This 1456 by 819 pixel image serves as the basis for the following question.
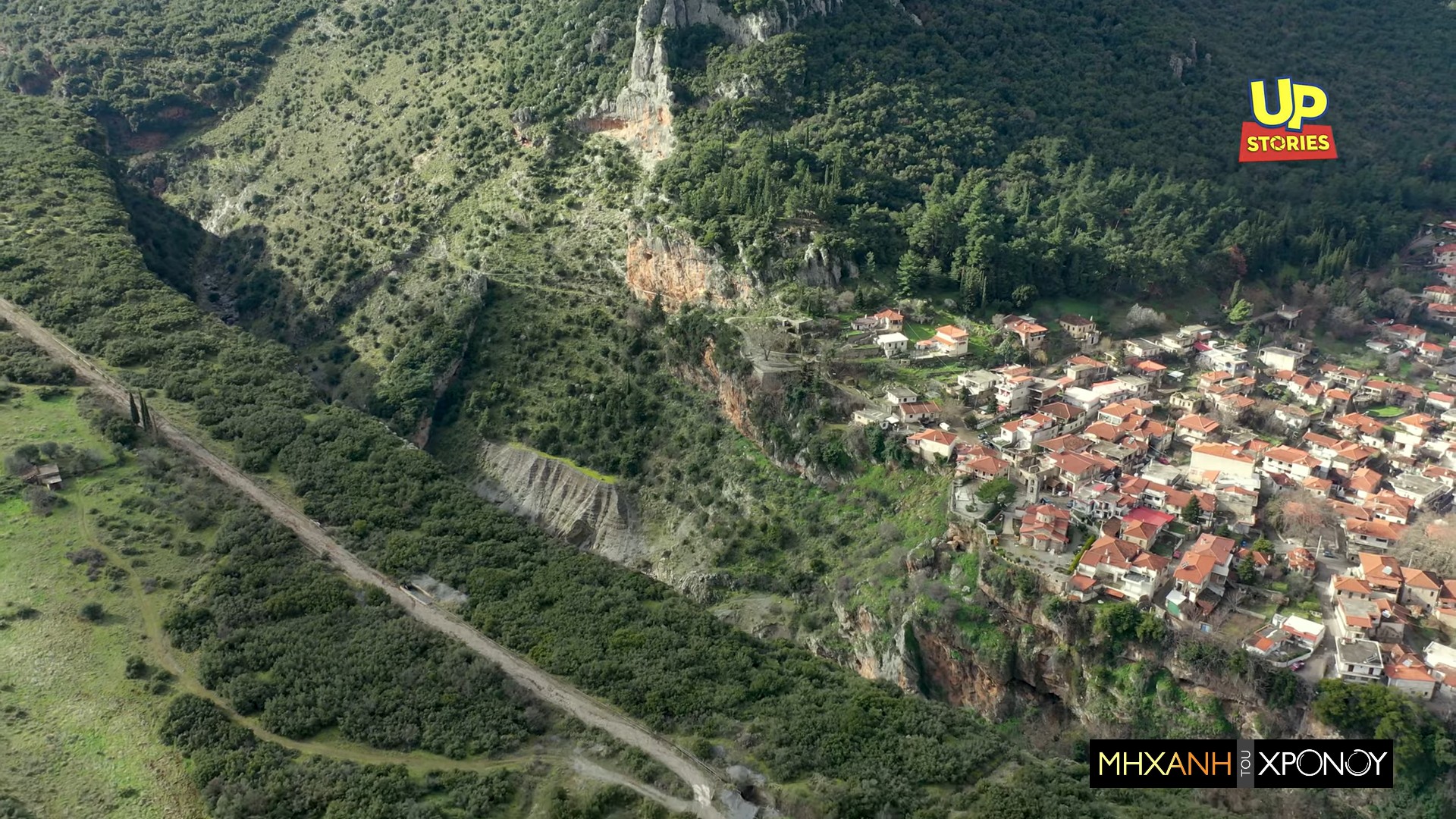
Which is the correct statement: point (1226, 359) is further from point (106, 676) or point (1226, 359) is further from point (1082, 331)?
point (106, 676)

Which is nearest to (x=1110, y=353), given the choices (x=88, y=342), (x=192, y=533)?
(x=192, y=533)

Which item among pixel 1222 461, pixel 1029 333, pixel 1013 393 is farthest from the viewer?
pixel 1029 333

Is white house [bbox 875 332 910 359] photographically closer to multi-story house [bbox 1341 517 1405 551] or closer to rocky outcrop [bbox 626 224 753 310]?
rocky outcrop [bbox 626 224 753 310]

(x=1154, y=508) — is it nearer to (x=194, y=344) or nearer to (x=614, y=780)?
(x=614, y=780)

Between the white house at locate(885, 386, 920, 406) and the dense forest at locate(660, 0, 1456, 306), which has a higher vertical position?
the dense forest at locate(660, 0, 1456, 306)

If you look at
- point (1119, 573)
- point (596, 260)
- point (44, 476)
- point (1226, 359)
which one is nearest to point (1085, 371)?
point (1226, 359)

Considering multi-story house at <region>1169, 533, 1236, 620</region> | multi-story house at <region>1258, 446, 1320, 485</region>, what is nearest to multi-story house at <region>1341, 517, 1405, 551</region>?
multi-story house at <region>1258, 446, 1320, 485</region>
